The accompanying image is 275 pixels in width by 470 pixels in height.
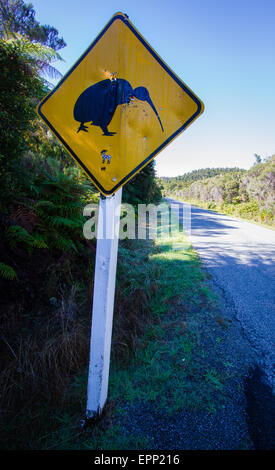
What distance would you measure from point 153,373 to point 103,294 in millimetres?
1251

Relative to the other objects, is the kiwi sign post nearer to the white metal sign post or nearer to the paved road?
the white metal sign post

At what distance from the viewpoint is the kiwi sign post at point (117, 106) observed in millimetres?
1074

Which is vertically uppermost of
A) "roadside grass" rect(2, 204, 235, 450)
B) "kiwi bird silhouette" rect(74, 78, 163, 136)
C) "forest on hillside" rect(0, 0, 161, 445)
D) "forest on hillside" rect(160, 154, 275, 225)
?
"forest on hillside" rect(160, 154, 275, 225)

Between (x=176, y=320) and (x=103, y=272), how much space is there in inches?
73.2

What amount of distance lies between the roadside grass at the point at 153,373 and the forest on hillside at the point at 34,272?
13 centimetres

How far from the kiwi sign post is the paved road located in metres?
2.36

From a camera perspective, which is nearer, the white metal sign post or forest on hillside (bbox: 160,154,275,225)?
the white metal sign post

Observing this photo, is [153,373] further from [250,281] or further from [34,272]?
[250,281]

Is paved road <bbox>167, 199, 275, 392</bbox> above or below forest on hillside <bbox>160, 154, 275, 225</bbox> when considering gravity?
below

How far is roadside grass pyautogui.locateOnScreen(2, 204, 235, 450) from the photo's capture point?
1.56m

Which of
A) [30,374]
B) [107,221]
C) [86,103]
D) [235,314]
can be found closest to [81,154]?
[86,103]
